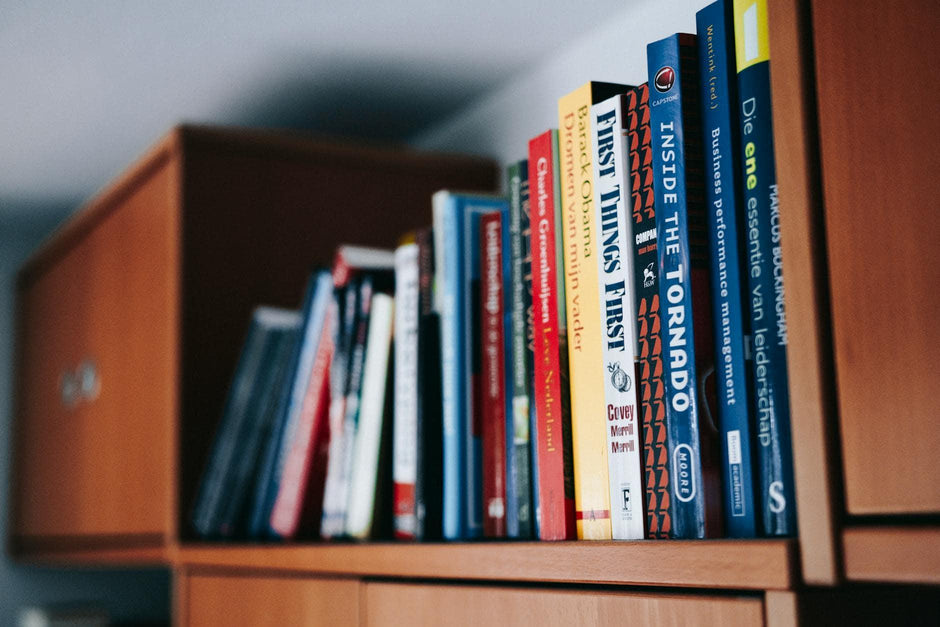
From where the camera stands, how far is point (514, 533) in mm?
864

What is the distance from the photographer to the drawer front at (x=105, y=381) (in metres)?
1.53

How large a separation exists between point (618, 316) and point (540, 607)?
0.23 metres

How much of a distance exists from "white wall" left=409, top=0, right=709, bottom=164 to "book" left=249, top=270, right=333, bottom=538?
0.44m

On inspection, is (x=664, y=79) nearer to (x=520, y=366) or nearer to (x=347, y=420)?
(x=520, y=366)

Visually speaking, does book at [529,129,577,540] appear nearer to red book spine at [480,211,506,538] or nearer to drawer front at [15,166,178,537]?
red book spine at [480,211,506,538]

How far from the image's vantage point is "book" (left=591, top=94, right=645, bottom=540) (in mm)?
708

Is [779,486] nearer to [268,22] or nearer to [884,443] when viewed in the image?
[884,443]

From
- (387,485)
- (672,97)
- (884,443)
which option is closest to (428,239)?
(387,485)

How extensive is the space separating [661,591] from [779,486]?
11 cm

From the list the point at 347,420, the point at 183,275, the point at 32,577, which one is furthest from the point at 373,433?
the point at 32,577

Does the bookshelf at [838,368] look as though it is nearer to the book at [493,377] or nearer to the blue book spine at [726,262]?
the blue book spine at [726,262]

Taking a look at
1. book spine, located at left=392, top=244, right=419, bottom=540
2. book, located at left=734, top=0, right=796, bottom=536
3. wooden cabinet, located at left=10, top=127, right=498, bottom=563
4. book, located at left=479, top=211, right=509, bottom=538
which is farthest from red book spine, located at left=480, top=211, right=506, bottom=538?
wooden cabinet, located at left=10, top=127, right=498, bottom=563

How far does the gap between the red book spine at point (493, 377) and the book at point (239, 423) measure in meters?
0.49

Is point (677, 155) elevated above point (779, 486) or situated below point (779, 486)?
above
